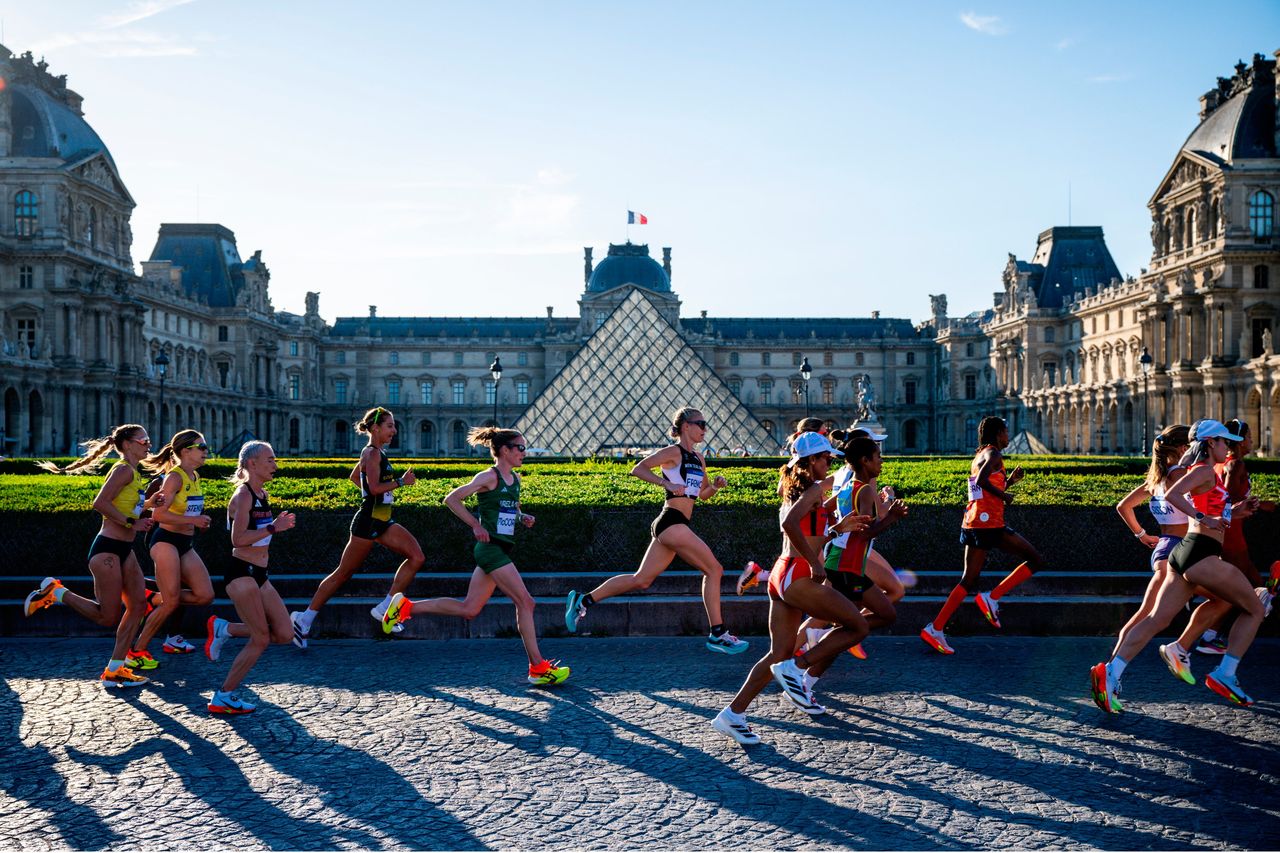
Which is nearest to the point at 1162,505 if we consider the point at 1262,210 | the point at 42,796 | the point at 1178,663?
the point at 1178,663

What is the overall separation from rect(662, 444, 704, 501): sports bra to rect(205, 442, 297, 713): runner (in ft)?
6.84

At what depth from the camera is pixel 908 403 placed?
227 feet

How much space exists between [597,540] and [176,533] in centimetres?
334

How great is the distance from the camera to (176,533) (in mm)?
6266

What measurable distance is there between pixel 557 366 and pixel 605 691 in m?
62.9

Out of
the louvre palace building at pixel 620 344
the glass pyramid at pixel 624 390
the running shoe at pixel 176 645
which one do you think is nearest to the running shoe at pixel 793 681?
the running shoe at pixel 176 645

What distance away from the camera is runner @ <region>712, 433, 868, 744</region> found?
16.4 ft

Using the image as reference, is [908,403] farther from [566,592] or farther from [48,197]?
[566,592]

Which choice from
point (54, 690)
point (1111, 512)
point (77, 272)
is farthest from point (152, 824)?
point (77, 272)

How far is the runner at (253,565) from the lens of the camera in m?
5.59

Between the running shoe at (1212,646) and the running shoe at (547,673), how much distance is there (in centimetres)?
408

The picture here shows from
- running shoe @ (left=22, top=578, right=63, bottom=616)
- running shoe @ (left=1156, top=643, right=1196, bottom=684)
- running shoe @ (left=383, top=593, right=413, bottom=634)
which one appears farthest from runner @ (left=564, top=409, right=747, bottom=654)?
running shoe @ (left=22, top=578, right=63, bottom=616)

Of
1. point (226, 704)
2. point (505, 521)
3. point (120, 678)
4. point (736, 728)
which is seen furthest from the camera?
point (505, 521)

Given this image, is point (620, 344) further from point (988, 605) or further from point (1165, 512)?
point (1165, 512)
